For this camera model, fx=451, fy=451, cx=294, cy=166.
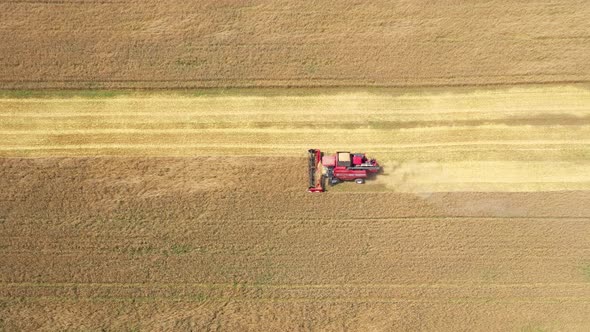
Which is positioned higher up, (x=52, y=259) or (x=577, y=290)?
(x=52, y=259)

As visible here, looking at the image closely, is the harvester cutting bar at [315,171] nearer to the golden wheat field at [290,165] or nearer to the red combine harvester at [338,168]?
the red combine harvester at [338,168]

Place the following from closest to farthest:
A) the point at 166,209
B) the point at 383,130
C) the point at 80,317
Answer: the point at 80,317, the point at 166,209, the point at 383,130

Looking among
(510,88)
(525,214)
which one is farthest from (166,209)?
(510,88)

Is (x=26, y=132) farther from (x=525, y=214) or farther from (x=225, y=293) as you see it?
(x=525, y=214)

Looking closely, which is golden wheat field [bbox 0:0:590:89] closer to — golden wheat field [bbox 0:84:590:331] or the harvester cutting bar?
golden wheat field [bbox 0:84:590:331]

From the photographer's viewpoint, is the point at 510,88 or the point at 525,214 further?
the point at 510,88

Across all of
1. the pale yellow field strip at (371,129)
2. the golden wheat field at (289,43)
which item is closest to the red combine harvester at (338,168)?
the pale yellow field strip at (371,129)

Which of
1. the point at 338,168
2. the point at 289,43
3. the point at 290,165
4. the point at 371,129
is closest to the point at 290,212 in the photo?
the point at 290,165
